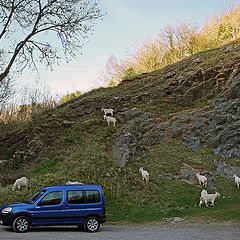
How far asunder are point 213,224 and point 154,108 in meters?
16.9

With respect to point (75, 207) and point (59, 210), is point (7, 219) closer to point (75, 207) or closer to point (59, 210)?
point (59, 210)

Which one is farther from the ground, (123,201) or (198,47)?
(198,47)

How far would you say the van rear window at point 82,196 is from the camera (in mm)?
12383

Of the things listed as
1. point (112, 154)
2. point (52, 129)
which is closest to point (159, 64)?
point (52, 129)

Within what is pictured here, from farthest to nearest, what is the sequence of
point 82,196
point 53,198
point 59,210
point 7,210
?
point 82,196 → point 53,198 → point 59,210 → point 7,210

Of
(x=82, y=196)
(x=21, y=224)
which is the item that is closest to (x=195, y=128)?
(x=82, y=196)

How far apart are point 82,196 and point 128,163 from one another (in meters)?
9.38

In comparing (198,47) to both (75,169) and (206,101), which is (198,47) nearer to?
(206,101)

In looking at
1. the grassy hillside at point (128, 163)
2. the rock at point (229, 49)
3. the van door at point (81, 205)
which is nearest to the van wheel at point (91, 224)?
the van door at point (81, 205)

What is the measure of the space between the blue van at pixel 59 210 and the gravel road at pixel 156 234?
1.30ft

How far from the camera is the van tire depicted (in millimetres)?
12173

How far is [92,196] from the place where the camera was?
12680 millimetres

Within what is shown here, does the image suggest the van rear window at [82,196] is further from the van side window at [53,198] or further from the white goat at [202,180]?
the white goat at [202,180]

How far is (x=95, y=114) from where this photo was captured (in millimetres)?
30000
